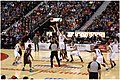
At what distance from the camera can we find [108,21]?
100 ft

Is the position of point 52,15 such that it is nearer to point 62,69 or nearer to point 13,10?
point 13,10

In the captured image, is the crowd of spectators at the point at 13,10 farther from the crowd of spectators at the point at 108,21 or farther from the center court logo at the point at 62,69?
the center court logo at the point at 62,69

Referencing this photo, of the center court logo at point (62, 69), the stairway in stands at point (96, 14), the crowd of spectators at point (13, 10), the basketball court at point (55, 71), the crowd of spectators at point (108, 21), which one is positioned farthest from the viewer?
the crowd of spectators at point (13, 10)

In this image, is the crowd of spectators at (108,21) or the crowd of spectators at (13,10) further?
the crowd of spectators at (13,10)

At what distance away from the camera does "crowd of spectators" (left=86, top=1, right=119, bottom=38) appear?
28.8 metres

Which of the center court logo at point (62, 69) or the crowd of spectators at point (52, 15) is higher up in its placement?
the crowd of spectators at point (52, 15)

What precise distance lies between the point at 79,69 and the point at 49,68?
1.57 metres

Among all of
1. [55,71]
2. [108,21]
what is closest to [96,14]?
[108,21]

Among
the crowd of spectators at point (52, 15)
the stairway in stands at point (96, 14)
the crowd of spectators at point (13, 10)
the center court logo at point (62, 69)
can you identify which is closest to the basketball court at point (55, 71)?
the center court logo at point (62, 69)

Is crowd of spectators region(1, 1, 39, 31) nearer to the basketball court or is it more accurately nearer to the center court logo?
the basketball court

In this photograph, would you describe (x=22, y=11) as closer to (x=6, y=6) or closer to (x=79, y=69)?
(x=6, y=6)

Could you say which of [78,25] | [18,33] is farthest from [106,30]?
[18,33]

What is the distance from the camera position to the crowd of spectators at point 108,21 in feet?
94.3

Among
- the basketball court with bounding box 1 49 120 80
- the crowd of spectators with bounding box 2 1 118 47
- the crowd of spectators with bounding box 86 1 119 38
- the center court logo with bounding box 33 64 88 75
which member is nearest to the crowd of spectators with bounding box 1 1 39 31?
the crowd of spectators with bounding box 2 1 118 47
